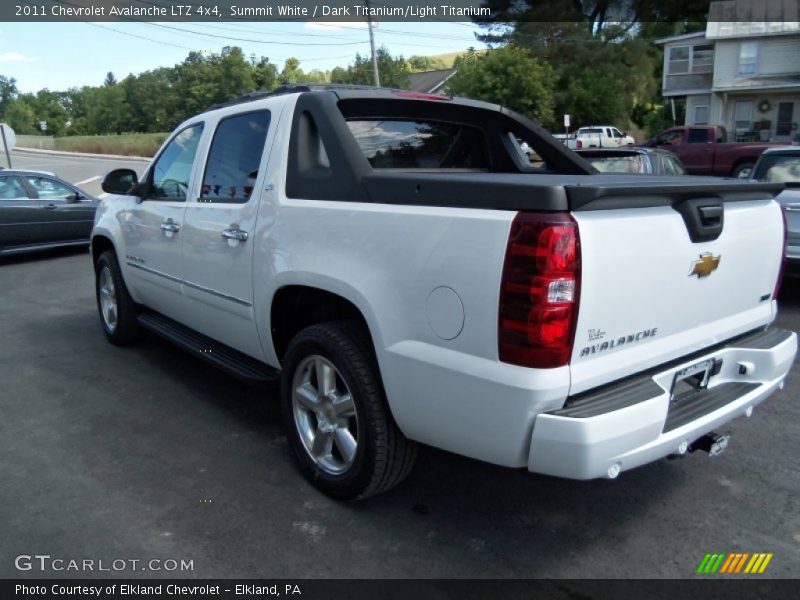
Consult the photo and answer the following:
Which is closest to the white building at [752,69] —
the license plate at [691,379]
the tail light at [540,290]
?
the license plate at [691,379]

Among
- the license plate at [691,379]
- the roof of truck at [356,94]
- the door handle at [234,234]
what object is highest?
the roof of truck at [356,94]

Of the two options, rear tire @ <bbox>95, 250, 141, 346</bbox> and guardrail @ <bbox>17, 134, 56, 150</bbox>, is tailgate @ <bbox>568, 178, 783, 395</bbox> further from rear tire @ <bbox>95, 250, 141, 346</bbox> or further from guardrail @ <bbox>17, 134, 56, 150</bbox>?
guardrail @ <bbox>17, 134, 56, 150</bbox>

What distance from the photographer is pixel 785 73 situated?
3073 cm

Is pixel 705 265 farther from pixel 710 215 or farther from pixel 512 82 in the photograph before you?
pixel 512 82

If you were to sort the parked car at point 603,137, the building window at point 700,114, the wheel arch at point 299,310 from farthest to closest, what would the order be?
1. the building window at point 700,114
2. the parked car at point 603,137
3. the wheel arch at point 299,310

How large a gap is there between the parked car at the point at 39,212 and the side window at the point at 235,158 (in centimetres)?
823

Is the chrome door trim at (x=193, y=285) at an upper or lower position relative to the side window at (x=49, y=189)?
lower

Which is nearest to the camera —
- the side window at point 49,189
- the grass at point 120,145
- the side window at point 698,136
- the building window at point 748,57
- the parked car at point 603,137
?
the side window at point 49,189

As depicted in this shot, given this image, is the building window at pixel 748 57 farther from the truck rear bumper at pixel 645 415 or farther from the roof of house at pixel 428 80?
the truck rear bumper at pixel 645 415

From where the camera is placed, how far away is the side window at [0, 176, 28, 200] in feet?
35.3

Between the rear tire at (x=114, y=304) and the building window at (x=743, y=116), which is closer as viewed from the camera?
the rear tire at (x=114, y=304)

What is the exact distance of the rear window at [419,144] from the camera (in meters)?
3.65

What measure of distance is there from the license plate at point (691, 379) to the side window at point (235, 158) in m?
2.33

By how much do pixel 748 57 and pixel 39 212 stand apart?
32.6 m
